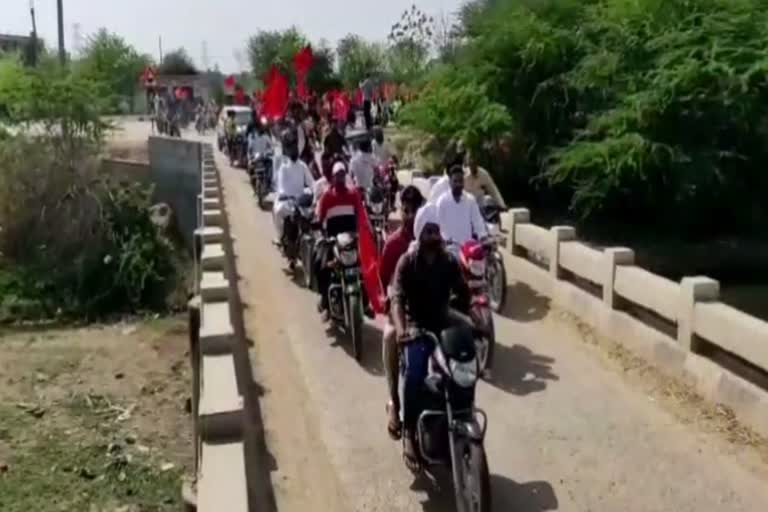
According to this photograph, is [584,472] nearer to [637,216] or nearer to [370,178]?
[370,178]

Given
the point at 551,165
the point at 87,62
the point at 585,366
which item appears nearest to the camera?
the point at 585,366

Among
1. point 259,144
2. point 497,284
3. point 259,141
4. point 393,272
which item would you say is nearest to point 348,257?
point 393,272

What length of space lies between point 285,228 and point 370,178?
319 centimetres

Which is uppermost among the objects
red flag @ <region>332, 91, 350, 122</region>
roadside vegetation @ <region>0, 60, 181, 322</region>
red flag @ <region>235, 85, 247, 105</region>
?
red flag @ <region>235, 85, 247, 105</region>

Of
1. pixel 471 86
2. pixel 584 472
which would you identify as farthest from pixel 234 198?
pixel 584 472

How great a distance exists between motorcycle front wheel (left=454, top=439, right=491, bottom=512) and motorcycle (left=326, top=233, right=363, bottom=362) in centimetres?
385

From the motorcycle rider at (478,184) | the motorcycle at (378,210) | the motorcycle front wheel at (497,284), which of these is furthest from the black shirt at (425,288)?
the motorcycle at (378,210)

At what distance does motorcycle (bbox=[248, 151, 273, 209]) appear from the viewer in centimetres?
2173

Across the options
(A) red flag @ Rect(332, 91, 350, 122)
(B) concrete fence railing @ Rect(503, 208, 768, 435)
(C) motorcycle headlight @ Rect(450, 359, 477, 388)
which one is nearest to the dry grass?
(B) concrete fence railing @ Rect(503, 208, 768, 435)

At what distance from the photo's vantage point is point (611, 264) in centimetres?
977

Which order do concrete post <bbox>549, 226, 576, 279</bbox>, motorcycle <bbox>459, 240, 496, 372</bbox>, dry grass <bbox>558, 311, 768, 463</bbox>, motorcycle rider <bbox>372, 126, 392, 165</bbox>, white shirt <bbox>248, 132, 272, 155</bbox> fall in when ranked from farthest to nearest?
1. white shirt <bbox>248, 132, 272, 155</bbox>
2. motorcycle rider <bbox>372, 126, 392, 165</bbox>
3. concrete post <bbox>549, 226, 576, 279</bbox>
4. motorcycle <bbox>459, 240, 496, 372</bbox>
5. dry grass <bbox>558, 311, 768, 463</bbox>

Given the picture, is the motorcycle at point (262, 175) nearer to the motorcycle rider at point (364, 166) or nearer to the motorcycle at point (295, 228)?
the motorcycle rider at point (364, 166)

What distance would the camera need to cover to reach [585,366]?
360 inches

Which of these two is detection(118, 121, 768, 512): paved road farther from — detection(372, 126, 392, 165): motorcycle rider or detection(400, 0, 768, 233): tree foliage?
detection(372, 126, 392, 165): motorcycle rider
